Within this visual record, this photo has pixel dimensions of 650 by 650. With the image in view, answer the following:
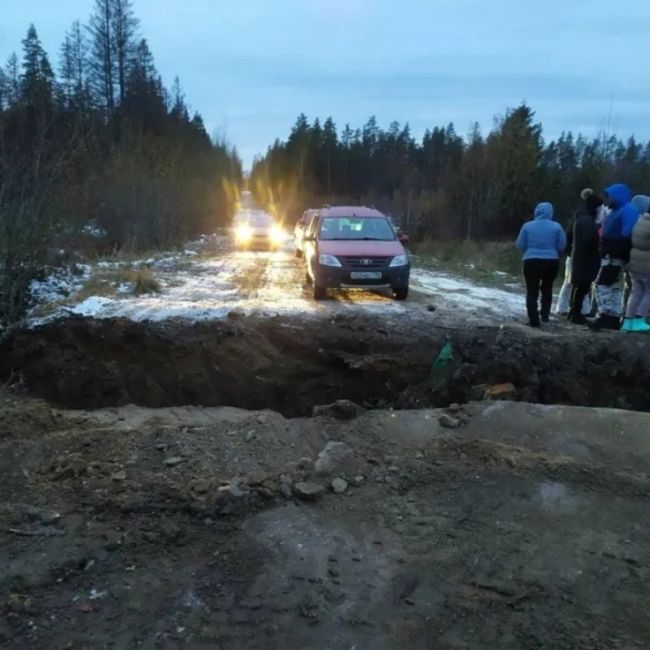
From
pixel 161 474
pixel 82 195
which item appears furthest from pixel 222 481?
pixel 82 195

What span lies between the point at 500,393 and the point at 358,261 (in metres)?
5.56

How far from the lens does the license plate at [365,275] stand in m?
12.1

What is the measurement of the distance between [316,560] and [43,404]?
3.92 meters

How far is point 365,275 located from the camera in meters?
12.2

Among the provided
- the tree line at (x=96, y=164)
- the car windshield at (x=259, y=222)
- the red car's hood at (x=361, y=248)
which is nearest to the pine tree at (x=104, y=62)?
the tree line at (x=96, y=164)

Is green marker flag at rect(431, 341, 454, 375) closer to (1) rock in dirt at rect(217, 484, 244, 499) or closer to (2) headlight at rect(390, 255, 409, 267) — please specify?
(1) rock in dirt at rect(217, 484, 244, 499)

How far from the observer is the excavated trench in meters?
7.40

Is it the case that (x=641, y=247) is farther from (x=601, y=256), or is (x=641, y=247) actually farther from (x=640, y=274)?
(x=601, y=256)

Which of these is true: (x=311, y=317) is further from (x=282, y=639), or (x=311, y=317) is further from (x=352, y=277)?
(x=282, y=639)

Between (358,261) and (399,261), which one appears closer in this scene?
(358,261)

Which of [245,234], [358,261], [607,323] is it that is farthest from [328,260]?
[245,234]

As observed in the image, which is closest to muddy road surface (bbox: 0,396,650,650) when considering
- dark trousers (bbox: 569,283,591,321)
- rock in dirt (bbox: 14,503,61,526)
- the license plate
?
rock in dirt (bbox: 14,503,61,526)

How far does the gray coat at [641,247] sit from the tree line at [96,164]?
891cm

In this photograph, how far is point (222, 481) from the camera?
4.48 meters
